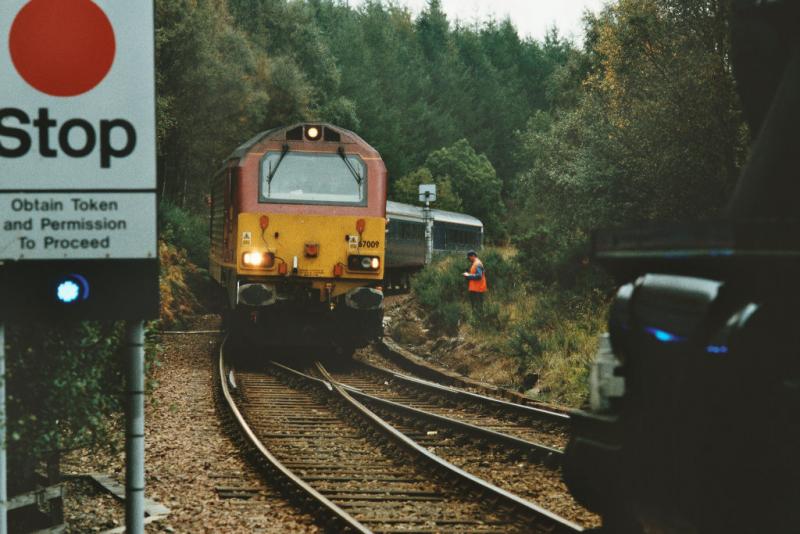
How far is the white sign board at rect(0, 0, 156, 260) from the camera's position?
168 inches

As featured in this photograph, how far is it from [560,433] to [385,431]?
1784mm

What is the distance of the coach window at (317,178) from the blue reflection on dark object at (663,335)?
39.6 feet

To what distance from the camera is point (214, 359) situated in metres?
16.8

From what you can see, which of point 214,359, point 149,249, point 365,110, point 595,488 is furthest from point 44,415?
point 365,110

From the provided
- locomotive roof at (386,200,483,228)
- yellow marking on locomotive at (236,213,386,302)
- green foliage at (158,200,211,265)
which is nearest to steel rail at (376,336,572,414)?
yellow marking on locomotive at (236,213,386,302)

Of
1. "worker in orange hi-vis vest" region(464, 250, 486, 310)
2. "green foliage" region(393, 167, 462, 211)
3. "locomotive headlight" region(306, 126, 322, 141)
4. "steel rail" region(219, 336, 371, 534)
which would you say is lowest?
"steel rail" region(219, 336, 371, 534)

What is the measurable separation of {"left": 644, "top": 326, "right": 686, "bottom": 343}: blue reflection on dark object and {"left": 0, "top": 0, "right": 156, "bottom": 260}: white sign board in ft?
6.92

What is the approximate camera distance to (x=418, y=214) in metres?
31.5

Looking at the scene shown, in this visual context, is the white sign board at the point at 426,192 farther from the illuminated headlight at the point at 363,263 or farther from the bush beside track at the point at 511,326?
the illuminated headlight at the point at 363,263

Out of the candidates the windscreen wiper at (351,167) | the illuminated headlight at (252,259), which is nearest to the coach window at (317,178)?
the windscreen wiper at (351,167)

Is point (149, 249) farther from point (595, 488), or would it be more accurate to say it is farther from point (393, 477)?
point (393, 477)

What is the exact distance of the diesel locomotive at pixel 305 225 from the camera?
1514cm

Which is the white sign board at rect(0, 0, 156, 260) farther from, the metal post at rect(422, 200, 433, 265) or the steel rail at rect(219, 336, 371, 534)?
the metal post at rect(422, 200, 433, 265)

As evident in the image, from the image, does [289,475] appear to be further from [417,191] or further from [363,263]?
[417,191]
